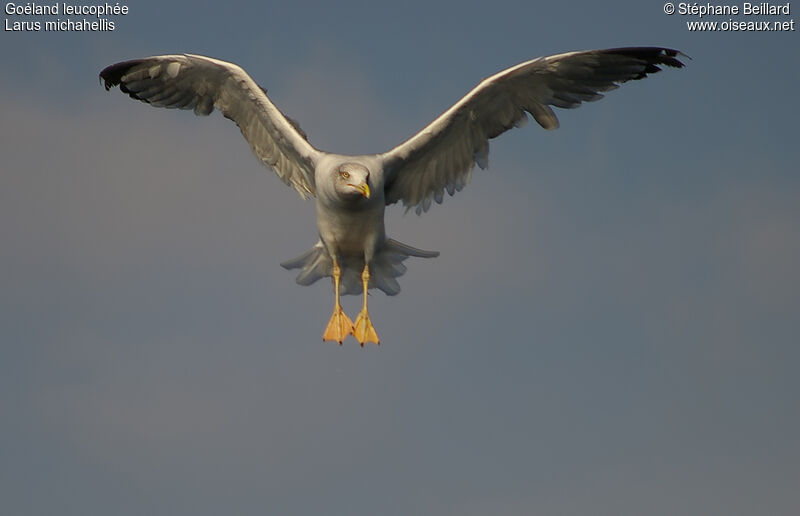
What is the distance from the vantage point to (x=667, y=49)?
20094 mm

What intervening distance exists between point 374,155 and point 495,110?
1.80 meters

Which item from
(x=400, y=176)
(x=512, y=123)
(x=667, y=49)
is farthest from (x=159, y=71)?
(x=667, y=49)

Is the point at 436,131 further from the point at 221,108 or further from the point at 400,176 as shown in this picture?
the point at 221,108

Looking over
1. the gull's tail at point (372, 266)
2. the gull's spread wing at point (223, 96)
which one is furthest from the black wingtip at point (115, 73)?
the gull's tail at point (372, 266)

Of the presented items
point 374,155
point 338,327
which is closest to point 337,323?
point 338,327

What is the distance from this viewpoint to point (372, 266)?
20453mm

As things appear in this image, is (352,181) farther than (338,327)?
No

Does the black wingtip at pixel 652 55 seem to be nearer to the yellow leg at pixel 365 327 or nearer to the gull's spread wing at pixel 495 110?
the gull's spread wing at pixel 495 110

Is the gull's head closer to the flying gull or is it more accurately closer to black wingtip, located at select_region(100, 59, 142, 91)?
the flying gull

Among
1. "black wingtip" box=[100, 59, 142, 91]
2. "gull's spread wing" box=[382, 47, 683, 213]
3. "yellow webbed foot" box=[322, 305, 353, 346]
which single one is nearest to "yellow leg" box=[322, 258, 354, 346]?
"yellow webbed foot" box=[322, 305, 353, 346]

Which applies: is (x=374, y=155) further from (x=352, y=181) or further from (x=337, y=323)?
(x=337, y=323)

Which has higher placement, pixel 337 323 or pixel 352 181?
pixel 352 181

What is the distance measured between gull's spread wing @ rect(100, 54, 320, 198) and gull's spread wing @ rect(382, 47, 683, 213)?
145cm

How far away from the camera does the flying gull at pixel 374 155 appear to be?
19484 mm
